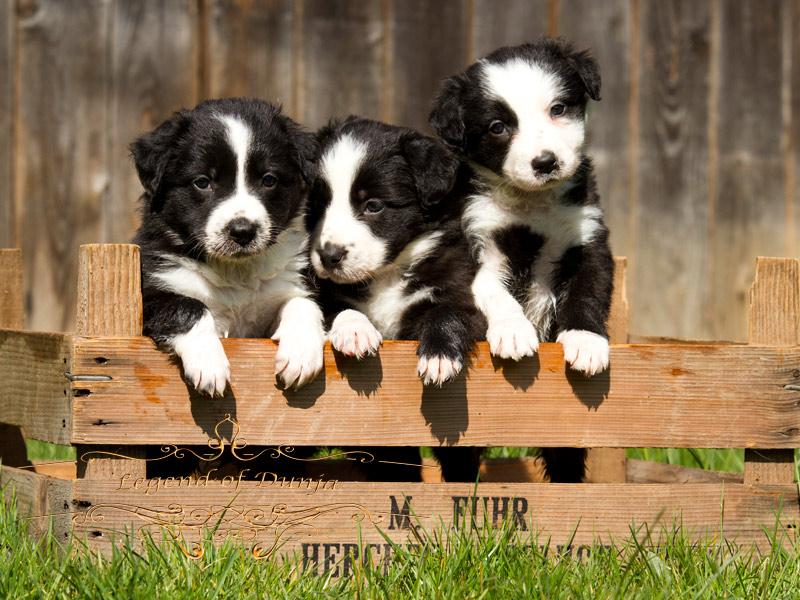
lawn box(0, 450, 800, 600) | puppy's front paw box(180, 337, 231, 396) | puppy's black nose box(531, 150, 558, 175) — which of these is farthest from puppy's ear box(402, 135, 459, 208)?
lawn box(0, 450, 800, 600)

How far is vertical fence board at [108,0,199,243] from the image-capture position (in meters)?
4.54

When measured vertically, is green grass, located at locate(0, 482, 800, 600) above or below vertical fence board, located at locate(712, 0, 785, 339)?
below

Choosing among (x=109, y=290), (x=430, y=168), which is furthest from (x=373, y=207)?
(x=109, y=290)

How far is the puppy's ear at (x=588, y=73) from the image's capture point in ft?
10.3

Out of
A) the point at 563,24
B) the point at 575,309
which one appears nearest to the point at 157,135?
the point at 575,309

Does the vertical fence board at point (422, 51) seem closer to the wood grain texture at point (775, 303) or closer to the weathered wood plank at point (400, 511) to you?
the wood grain texture at point (775, 303)

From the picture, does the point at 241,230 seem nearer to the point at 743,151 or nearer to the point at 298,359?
the point at 298,359

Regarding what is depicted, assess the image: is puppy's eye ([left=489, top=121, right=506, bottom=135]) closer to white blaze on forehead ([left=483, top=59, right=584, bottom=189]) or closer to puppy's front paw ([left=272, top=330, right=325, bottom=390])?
white blaze on forehead ([left=483, top=59, right=584, bottom=189])

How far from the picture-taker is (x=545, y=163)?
2867mm

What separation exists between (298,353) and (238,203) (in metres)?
0.59

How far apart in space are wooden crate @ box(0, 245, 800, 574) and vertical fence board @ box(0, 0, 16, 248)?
73.4 inches

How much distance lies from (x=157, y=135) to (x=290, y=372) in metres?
0.98

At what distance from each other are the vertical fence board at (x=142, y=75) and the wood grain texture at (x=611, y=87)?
6.71 ft

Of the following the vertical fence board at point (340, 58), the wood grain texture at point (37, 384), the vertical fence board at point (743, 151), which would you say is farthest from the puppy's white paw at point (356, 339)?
the vertical fence board at point (743, 151)
